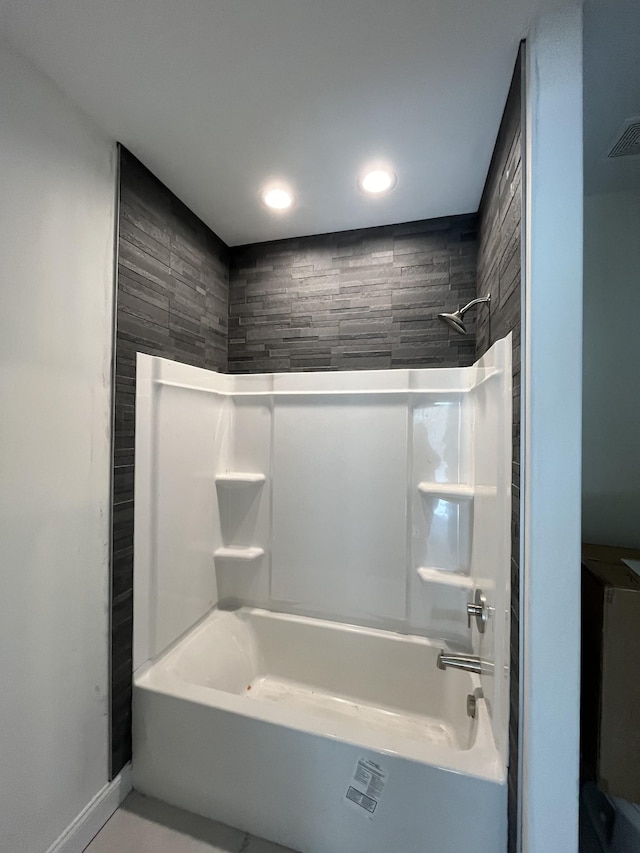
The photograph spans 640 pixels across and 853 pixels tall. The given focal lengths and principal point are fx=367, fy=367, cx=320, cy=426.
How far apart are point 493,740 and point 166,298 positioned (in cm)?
209

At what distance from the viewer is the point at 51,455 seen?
1.17 metres

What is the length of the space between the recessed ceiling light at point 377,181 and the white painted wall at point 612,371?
91 centimetres

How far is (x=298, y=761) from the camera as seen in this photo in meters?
1.25

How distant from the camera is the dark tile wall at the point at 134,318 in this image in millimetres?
1408

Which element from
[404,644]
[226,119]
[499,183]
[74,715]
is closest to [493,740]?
[404,644]

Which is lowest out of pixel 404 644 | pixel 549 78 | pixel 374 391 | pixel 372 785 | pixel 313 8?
pixel 372 785

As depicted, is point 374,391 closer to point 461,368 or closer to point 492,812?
point 461,368

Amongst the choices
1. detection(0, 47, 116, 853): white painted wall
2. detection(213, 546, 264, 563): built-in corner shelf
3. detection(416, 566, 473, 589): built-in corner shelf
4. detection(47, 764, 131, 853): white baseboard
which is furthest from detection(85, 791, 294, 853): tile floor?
detection(416, 566, 473, 589): built-in corner shelf

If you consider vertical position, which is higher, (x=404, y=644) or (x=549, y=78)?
(x=549, y=78)

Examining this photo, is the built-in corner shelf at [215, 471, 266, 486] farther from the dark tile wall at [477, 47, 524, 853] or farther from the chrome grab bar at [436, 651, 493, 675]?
the dark tile wall at [477, 47, 524, 853]

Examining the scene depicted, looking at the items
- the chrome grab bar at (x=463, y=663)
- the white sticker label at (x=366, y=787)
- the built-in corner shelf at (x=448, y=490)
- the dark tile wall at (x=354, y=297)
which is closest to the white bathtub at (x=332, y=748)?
the white sticker label at (x=366, y=787)

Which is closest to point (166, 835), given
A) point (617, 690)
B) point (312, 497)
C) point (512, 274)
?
point (312, 497)

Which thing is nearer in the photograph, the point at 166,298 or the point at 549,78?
the point at 549,78

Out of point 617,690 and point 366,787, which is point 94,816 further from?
point 617,690
